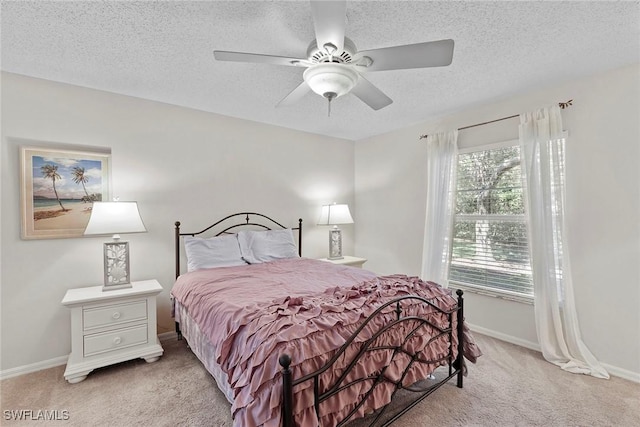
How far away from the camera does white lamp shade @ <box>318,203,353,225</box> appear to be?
14.2 ft

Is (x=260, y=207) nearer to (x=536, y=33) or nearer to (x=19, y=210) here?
(x=19, y=210)

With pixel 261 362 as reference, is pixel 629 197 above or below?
above

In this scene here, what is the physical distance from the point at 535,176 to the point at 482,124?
836 millimetres

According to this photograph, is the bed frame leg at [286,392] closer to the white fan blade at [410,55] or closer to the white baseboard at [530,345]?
the white fan blade at [410,55]

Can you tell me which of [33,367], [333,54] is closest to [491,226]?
[333,54]

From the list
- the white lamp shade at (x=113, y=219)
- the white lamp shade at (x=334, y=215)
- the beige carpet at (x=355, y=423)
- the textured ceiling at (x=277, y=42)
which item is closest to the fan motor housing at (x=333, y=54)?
the textured ceiling at (x=277, y=42)

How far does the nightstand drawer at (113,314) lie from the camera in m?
2.50

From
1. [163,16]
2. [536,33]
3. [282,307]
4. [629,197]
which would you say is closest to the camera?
[282,307]

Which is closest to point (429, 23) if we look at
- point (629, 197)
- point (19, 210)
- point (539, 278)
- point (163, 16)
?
point (163, 16)

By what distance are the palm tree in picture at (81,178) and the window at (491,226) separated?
13.0ft

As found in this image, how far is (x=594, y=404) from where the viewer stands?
6.99 ft

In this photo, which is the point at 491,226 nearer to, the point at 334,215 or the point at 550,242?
the point at 550,242

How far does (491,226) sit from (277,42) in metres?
2.88

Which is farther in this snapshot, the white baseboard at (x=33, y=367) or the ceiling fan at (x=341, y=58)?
the white baseboard at (x=33, y=367)
